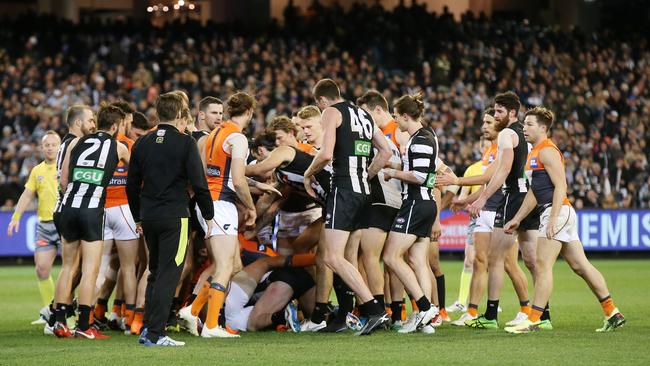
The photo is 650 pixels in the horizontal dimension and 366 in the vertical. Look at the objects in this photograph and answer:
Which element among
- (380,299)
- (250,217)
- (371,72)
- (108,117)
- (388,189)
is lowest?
(380,299)

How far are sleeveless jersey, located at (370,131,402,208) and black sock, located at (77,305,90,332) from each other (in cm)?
331

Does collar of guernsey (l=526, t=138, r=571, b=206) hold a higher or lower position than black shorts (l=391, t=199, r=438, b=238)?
higher

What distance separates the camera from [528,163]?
11797mm

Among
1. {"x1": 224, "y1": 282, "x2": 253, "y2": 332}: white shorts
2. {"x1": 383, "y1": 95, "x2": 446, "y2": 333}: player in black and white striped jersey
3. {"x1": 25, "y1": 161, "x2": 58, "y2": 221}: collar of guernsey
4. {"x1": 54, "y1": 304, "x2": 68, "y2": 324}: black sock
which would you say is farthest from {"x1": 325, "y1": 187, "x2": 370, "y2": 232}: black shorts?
{"x1": 25, "y1": 161, "x2": 58, "y2": 221}: collar of guernsey

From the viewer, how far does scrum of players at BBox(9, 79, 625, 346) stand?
36.2 ft

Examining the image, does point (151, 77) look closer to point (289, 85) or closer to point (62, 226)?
point (289, 85)

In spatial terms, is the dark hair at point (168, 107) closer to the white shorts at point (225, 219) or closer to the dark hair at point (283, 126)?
the white shorts at point (225, 219)

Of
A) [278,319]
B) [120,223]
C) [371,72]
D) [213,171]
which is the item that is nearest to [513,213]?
[278,319]

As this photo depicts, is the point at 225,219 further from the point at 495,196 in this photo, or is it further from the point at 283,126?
the point at 495,196

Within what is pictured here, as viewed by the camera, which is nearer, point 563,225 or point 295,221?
point 563,225

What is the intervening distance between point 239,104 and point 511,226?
3.23m

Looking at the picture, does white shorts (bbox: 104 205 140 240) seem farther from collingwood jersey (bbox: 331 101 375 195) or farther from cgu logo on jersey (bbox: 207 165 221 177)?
collingwood jersey (bbox: 331 101 375 195)

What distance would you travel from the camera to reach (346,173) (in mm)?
11312

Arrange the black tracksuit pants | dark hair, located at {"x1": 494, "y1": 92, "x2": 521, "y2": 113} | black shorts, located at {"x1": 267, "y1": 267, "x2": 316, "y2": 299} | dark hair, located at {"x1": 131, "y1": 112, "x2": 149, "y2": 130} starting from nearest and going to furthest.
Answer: the black tracksuit pants → black shorts, located at {"x1": 267, "y1": 267, "x2": 316, "y2": 299} → dark hair, located at {"x1": 494, "y1": 92, "x2": 521, "y2": 113} → dark hair, located at {"x1": 131, "y1": 112, "x2": 149, "y2": 130}
